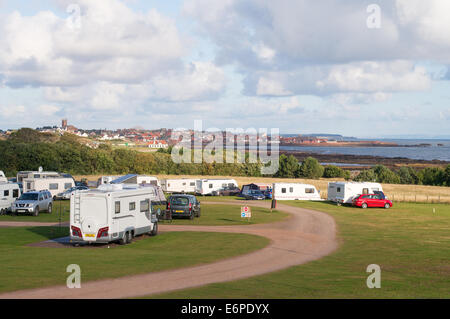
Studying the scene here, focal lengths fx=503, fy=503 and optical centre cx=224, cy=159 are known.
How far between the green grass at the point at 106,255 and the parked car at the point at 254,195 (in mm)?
28640

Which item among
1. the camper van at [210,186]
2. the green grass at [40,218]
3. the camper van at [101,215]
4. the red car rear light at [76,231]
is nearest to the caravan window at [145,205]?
the camper van at [101,215]

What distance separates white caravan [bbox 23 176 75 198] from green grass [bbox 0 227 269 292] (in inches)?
863

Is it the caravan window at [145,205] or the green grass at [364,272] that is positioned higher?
the caravan window at [145,205]

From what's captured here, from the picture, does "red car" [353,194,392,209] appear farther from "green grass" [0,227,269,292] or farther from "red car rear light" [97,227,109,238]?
"red car rear light" [97,227,109,238]

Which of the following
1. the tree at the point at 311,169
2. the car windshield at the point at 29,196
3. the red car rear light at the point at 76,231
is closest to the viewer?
the red car rear light at the point at 76,231

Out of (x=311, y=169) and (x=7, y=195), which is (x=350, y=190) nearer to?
(x=7, y=195)

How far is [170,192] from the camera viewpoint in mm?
64188

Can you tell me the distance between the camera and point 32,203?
124 feet

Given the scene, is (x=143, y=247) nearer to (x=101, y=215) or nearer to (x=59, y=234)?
(x=101, y=215)

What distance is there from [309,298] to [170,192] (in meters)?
51.6

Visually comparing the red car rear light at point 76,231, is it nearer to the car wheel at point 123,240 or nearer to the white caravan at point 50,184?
the car wheel at point 123,240

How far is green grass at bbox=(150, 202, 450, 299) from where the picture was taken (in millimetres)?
14180

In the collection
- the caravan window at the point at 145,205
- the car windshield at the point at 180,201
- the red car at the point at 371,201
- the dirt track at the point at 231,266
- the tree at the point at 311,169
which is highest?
the tree at the point at 311,169

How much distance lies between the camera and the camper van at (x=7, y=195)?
3870cm
